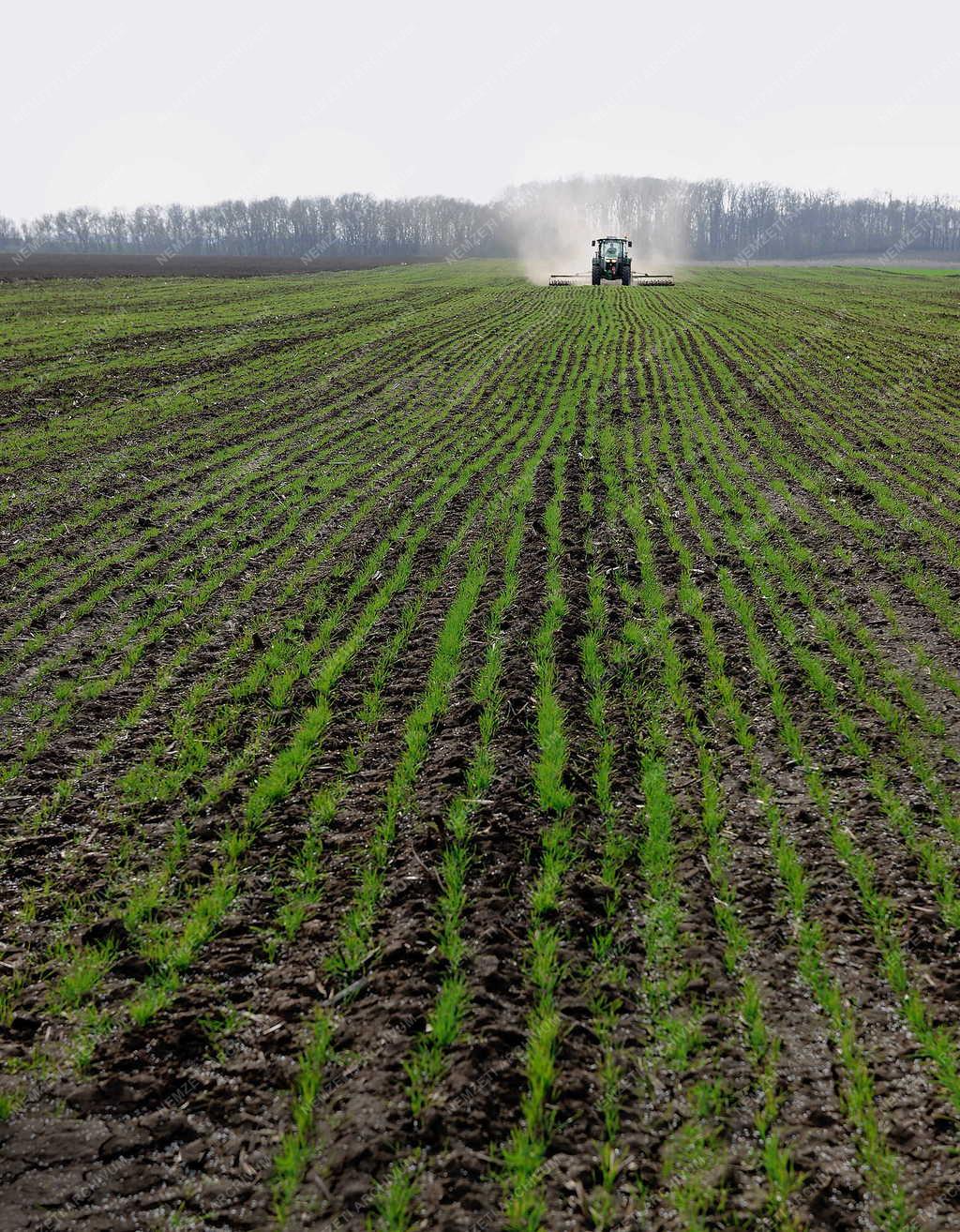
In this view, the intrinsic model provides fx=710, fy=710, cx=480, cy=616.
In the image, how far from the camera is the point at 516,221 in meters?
150

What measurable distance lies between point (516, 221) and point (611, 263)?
113233 mm

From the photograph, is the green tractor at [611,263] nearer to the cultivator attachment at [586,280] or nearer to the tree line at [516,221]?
the cultivator attachment at [586,280]

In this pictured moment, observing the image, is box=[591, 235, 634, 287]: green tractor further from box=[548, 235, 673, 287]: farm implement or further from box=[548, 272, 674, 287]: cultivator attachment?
box=[548, 272, 674, 287]: cultivator attachment

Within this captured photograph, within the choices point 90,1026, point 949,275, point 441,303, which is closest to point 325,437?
point 90,1026

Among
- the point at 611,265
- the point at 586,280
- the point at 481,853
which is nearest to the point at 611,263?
the point at 611,265

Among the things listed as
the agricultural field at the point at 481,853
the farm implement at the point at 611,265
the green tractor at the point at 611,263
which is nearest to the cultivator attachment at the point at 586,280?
the farm implement at the point at 611,265

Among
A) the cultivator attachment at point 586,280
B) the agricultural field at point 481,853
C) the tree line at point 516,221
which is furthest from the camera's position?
the tree line at point 516,221

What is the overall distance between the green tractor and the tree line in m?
110

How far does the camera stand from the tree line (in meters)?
161

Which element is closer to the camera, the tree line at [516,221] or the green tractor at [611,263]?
the green tractor at [611,263]

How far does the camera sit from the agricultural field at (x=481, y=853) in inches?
129

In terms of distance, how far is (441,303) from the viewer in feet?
149

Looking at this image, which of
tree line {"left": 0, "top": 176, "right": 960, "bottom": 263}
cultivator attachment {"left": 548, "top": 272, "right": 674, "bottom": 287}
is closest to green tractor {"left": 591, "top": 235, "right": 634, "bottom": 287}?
cultivator attachment {"left": 548, "top": 272, "right": 674, "bottom": 287}

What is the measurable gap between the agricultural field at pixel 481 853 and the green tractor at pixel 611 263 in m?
44.9
